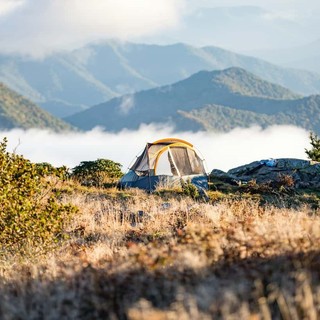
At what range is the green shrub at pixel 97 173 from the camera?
25.8 meters

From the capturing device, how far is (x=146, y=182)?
2470cm

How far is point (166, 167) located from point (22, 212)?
15.9 m

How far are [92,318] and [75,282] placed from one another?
0.75m

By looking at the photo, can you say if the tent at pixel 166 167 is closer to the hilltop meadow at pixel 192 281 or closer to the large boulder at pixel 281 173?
the large boulder at pixel 281 173

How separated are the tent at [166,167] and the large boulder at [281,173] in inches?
61.5

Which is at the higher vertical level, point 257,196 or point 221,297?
point 257,196

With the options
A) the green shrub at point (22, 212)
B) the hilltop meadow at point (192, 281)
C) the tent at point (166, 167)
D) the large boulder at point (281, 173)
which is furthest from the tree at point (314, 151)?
the hilltop meadow at point (192, 281)

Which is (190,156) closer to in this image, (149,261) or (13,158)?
(13,158)

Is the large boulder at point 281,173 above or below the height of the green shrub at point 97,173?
below

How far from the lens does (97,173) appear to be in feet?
88.0

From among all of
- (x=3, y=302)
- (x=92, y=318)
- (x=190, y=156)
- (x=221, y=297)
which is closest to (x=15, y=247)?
(x=3, y=302)

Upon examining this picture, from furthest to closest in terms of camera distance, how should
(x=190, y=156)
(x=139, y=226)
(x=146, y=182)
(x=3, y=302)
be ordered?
(x=190, y=156), (x=146, y=182), (x=139, y=226), (x=3, y=302)

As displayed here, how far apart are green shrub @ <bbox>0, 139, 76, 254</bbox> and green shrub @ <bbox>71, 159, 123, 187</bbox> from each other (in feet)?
46.6

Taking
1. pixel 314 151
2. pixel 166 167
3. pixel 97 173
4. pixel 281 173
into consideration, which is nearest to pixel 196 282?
pixel 166 167
